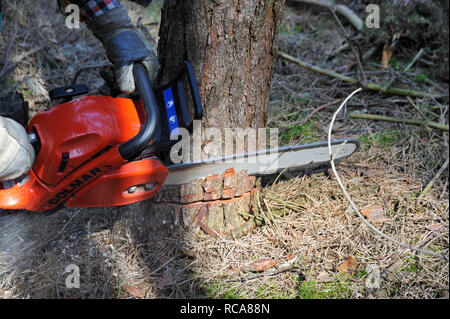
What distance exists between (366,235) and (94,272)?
1435 millimetres

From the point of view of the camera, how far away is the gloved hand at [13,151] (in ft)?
4.47

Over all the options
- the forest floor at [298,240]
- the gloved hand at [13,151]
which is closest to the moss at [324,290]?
the forest floor at [298,240]

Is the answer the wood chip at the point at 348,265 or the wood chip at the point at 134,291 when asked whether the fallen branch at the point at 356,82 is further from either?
the wood chip at the point at 134,291

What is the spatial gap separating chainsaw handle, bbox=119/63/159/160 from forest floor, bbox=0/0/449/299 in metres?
0.55

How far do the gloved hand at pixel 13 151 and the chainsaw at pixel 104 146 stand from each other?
0.05 m

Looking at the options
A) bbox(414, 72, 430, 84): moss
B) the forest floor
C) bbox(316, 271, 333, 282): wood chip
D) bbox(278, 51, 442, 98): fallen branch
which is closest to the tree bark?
the forest floor

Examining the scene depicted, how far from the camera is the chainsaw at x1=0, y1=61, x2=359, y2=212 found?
149cm

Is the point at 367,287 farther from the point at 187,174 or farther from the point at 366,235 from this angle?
the point at 187,174

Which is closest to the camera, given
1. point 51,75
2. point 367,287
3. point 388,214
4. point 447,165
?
point 367,287

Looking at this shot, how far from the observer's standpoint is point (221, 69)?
166 centimetres

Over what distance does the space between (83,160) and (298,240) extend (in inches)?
45.3

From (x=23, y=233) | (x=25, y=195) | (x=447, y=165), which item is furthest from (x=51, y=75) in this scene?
(x=447, y=165)

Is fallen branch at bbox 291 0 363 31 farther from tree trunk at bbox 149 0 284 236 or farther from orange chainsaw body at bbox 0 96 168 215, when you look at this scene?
orange chainsaw body at bbox 0 96 168 215

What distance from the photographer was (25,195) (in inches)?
61.6
